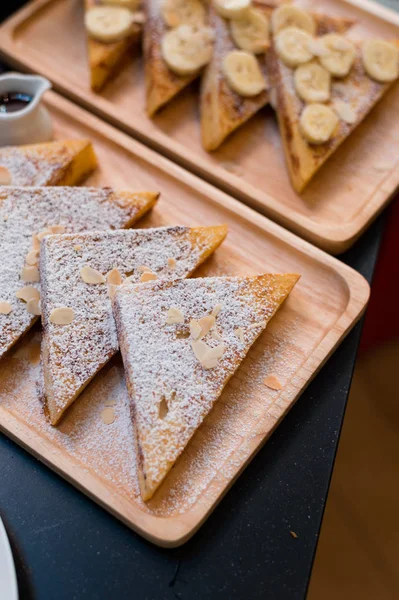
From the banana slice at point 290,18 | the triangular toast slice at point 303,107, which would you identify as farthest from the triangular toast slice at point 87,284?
the banana slice at point 290,18

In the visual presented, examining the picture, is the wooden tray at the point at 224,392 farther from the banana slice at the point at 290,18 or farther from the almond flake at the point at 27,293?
the banana slice at the point at 290,18

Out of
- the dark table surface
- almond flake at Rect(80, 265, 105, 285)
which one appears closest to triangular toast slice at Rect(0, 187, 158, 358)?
almond flake at Rect(80, 265, 105, 285)

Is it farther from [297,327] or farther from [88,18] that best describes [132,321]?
[88,18]

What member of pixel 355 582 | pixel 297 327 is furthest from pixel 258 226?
pixel 355 582

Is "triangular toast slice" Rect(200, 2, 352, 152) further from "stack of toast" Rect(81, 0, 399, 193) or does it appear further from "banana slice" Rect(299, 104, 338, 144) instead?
"banana slice" Rect(299, 104, 338, 144)

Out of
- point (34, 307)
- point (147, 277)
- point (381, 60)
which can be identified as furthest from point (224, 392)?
point (381, 60)

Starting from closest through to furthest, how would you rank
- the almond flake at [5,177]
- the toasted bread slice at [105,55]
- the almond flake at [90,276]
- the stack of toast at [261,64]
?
1. the almond flake at [90,276]
2. the almond flake at [5,177]
3. the stack of toast at [261,64]
4. the toasted bread slice at [105,55]

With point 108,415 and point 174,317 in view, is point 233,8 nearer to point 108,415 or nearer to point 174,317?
point 174,317
